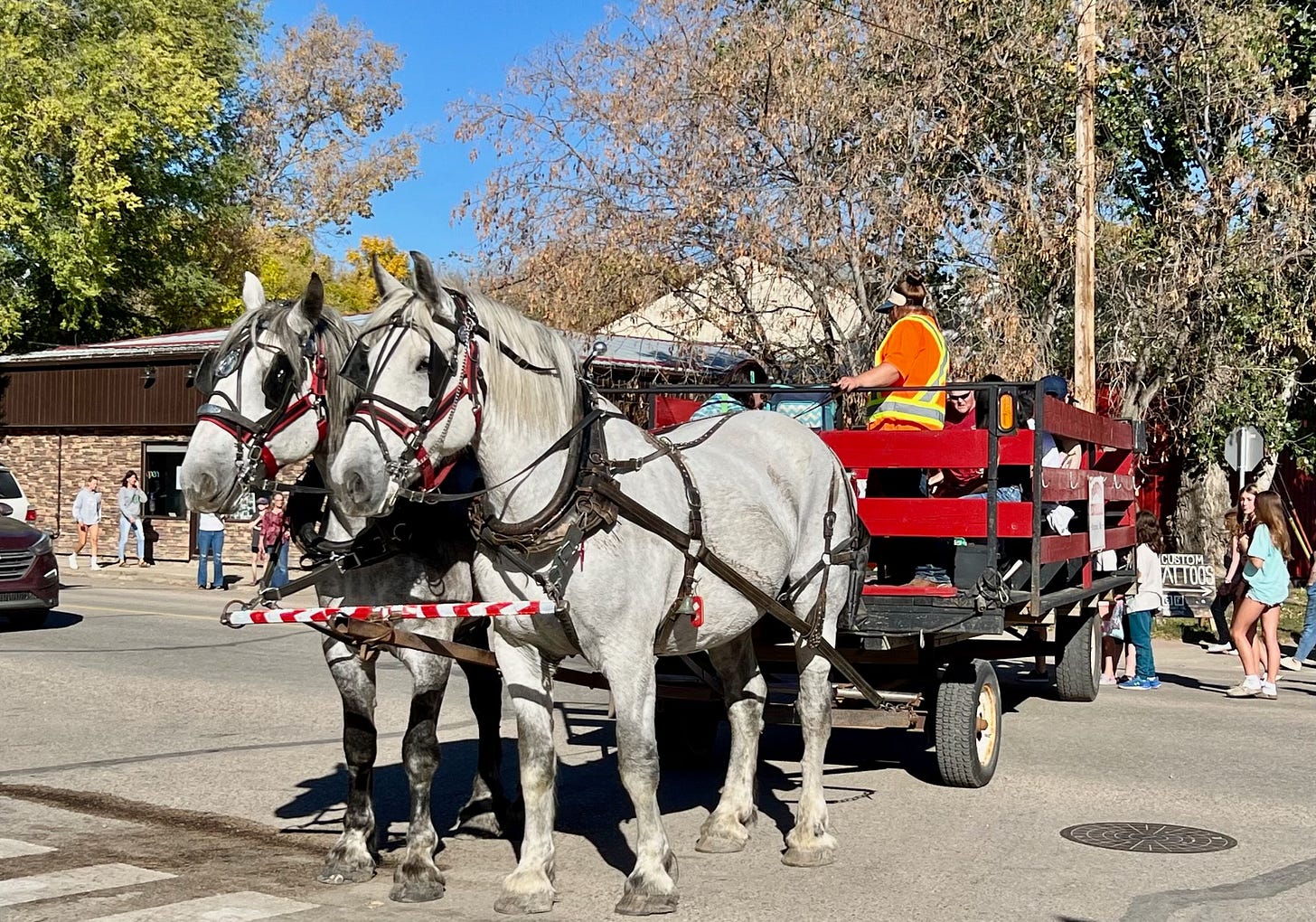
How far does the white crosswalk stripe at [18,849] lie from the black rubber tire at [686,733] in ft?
11.7

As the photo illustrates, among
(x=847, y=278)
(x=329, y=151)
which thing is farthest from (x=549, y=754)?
(x=329, y=151)

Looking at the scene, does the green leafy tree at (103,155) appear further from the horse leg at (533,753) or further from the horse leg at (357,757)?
the horse leg at (533,753)

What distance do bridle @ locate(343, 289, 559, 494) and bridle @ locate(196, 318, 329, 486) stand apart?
1.21 ft

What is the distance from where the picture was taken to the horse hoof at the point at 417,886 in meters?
6.15

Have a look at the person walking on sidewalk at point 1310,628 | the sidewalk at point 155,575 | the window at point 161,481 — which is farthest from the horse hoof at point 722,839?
the window at point 161,481

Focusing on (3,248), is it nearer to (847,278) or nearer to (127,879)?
(847,278)

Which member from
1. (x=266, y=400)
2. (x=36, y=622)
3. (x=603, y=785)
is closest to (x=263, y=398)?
(x=266, y=400)

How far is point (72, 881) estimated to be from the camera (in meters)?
6.30

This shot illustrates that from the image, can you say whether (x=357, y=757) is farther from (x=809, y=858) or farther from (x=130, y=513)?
(x=130, y=513)

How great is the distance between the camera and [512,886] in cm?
592

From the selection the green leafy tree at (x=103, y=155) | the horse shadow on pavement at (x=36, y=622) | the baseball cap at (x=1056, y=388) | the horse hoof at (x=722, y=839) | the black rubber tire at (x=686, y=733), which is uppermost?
the green leafy tree at (x=103, y=155)

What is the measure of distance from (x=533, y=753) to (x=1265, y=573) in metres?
8.05

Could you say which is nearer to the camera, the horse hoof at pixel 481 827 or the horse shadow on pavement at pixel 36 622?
the horse hoof at pixel 481 827

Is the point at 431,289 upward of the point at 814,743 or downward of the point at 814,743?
upward
